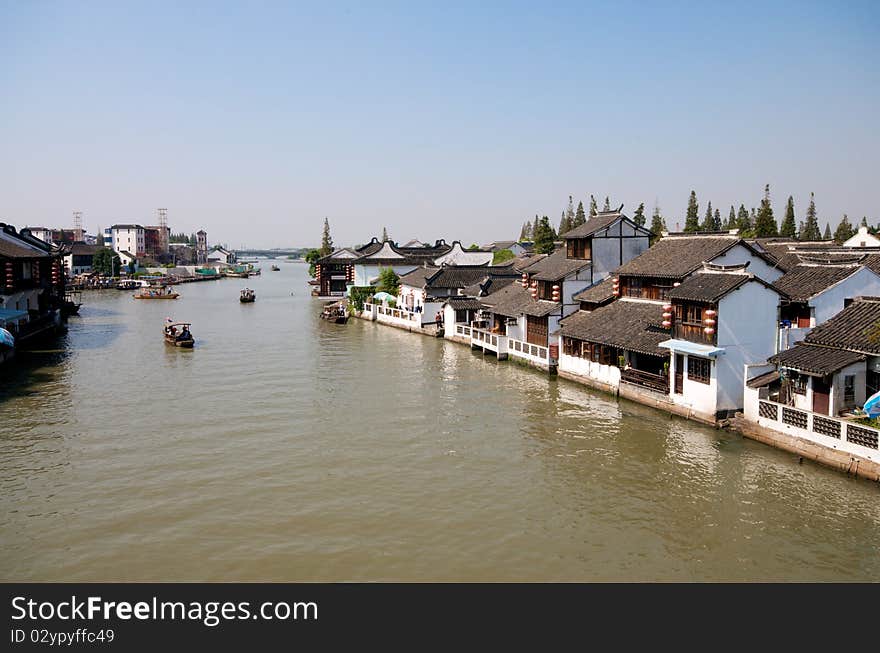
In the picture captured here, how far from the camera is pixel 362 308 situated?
60.0 meters

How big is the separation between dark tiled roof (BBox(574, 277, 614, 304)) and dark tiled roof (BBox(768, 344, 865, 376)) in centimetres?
1084

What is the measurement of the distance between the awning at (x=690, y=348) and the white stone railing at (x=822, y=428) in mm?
2081

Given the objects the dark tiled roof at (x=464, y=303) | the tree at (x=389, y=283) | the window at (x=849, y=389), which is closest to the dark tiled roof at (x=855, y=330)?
the window at (x=849, y=389)

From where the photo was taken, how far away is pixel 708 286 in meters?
22.8

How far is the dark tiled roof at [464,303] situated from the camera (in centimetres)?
4478

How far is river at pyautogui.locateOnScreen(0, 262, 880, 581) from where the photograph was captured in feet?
44.1

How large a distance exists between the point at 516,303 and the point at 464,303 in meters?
7.74

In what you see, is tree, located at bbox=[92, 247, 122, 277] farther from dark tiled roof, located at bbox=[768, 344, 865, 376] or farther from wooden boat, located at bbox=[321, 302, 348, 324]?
dark tiled roof, located at bbox=[768, 344, 865, 376]

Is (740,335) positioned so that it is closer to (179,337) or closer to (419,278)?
(179,337)

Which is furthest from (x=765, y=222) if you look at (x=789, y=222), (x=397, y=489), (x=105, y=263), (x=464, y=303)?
(x=105, y=263)

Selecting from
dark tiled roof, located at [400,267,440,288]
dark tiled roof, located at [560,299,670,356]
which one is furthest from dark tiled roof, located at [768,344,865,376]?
dark tiled roof, located at [400,267,440,288]

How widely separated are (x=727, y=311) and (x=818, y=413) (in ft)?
14.2

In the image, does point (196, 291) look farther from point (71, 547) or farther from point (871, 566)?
point (871, 566)
